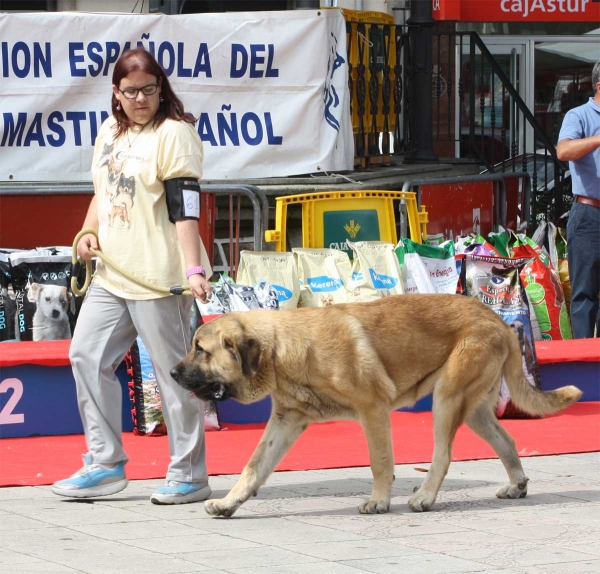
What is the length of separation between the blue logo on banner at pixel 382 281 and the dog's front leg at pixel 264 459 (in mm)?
3400

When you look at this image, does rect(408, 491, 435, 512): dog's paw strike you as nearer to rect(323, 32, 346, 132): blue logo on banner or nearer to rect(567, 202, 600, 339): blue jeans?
rect(567, 202, 600, 339): blue jeans

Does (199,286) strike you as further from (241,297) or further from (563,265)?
(563,265)

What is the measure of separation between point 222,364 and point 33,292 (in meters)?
3.51

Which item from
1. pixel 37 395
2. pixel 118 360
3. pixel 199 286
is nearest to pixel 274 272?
pixel 37 395

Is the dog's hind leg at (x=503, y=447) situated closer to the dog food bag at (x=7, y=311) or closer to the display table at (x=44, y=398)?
the display table at (x=44, y=398)

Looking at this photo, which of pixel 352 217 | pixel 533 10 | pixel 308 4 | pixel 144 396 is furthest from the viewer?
pixel 533 10

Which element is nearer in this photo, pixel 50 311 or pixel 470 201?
pixel 50 311

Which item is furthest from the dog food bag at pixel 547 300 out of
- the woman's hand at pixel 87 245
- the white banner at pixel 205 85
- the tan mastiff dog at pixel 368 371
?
the woman's hand at pixel 87 245

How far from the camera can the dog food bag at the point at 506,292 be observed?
304 inches

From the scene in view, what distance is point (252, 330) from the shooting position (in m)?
5.18

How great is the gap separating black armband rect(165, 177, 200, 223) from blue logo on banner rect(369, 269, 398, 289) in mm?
3493

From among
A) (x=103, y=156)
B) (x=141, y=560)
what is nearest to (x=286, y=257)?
(x=103, y=156)

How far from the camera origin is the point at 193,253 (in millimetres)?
5332

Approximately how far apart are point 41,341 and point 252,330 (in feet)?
10.1
